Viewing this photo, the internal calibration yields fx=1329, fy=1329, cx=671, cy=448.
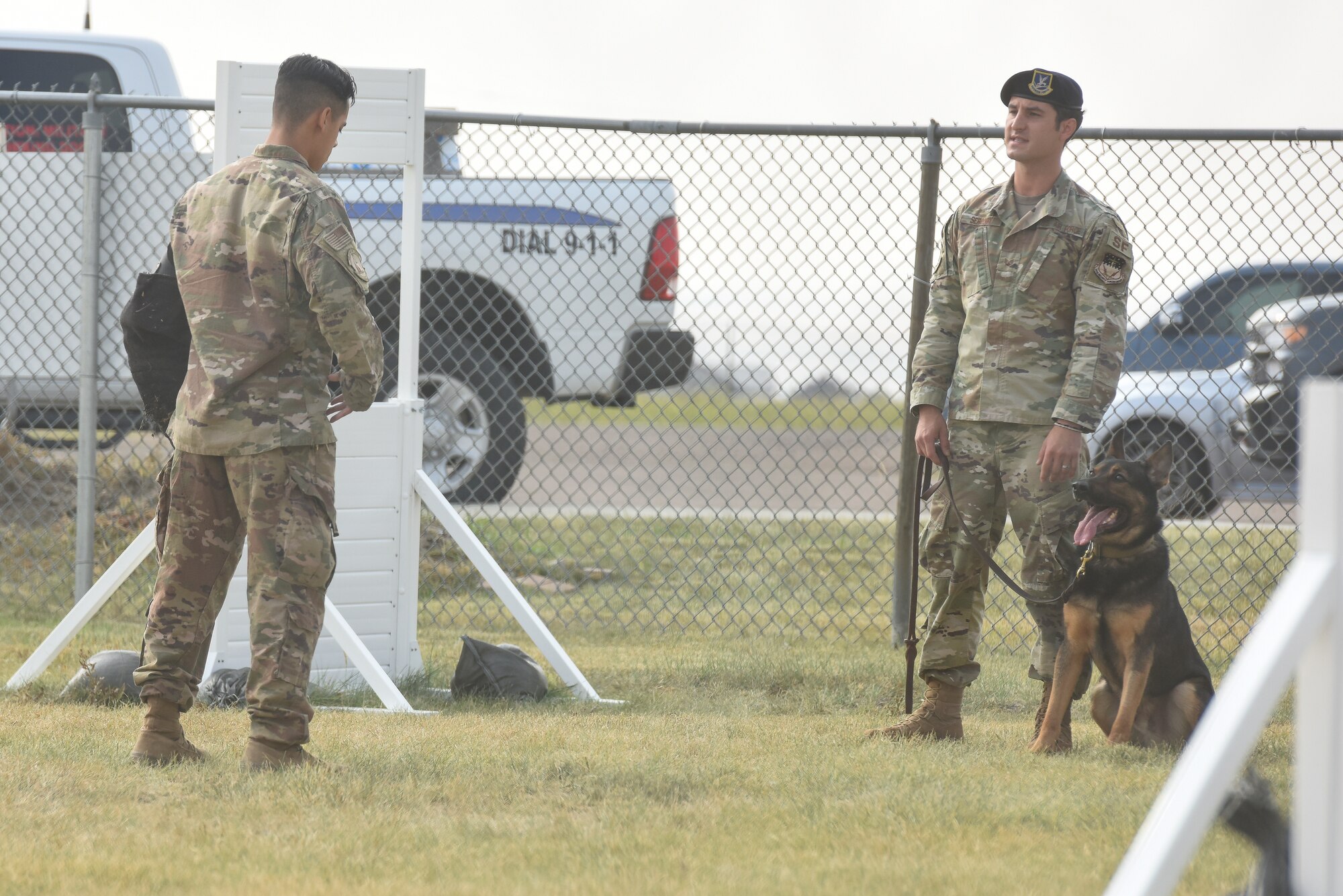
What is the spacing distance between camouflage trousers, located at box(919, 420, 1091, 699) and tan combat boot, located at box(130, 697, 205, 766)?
7.52 ft

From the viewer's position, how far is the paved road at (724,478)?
321 inches

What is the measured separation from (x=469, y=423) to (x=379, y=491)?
8.16 feet

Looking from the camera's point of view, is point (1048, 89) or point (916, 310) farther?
point (916, 310)

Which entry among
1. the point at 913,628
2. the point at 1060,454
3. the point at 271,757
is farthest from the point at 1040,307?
the point at 271,757

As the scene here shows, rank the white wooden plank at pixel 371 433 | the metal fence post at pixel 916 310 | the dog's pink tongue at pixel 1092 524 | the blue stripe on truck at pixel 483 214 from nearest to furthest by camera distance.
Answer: the dog's pink tongue at pixel 1092 524 < the white wooden plank at pixel 371 433 < the metal fence post at pixel 916 310 < the blue stripe on truck at pixel 483 214

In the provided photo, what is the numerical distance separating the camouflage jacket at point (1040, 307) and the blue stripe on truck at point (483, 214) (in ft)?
11.3

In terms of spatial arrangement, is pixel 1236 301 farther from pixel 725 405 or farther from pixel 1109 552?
pixel 1109 552

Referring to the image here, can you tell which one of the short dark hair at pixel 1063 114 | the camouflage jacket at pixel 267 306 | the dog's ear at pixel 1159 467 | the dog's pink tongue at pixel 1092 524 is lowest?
the dog's pink tongue at pixel 1092 524

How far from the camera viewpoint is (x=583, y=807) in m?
3.33

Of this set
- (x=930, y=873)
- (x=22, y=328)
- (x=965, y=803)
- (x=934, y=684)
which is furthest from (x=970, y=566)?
(x=22, y=328)

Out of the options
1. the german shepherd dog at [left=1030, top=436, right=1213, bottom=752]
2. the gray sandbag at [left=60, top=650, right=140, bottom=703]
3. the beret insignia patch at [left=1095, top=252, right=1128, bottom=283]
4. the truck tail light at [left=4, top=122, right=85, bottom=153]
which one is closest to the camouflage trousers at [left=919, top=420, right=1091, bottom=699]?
the german shepherd dog at [left=1030, top=436, right=1213, bottom=752]

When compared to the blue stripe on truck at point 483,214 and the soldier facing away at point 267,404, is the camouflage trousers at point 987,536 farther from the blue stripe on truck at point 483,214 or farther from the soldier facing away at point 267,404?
the blue stripe on truck at point 483,214

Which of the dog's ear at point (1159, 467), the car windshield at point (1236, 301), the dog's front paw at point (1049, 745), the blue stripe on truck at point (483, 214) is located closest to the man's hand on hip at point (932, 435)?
the dog's ear at point (1159, 467)

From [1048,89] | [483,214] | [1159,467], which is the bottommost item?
[1159,467]
